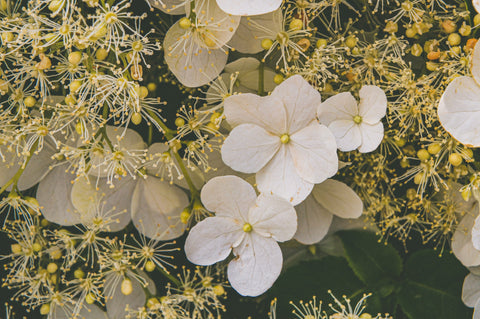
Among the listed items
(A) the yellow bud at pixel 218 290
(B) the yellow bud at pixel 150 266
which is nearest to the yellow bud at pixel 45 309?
(B) the yellow bud at pixel 150 266

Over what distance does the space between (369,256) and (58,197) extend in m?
0.61

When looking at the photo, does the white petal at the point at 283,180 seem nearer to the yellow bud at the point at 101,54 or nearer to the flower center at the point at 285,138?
the flower center at the point at 285,138

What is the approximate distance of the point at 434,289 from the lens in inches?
44.6

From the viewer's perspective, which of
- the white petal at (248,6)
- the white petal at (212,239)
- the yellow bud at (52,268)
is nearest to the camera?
the white petal at (248,6)

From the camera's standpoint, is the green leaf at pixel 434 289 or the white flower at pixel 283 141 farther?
the green leaf at pixel 434 289

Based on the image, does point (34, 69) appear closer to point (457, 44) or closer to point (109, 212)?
point (109, 212)

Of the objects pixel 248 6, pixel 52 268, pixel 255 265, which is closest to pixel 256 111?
pixel 248 6

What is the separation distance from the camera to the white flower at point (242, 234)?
0.93m

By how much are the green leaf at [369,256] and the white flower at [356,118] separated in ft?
0.85

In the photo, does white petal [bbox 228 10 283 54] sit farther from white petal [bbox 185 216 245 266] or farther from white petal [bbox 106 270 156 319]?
white petal [bbox 106 270 156 319]

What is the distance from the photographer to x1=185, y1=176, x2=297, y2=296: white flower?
929mm

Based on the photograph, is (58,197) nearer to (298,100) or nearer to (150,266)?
(150,266)

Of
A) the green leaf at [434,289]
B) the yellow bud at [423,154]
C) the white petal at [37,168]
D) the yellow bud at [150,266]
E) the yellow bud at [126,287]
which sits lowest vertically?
the green leaf at [434,289]

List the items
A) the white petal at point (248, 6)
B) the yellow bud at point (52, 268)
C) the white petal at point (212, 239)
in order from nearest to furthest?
the white petal at point (248, 6), the white petal at point (212, 239), the yellow bud at point (52, 268)
